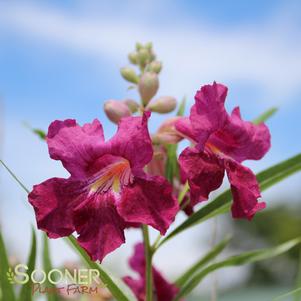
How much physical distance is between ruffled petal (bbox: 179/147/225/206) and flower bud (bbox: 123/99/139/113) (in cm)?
24

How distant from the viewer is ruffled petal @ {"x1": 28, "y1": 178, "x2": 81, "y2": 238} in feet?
3.16

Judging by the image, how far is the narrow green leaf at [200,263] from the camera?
4.63 ft

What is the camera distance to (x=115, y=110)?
3.79ft

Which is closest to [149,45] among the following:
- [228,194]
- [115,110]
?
[115,110]

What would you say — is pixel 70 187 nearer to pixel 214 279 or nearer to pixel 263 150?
pixel 263 150

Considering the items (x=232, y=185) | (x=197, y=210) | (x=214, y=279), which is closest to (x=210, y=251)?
(x=214, y=279)

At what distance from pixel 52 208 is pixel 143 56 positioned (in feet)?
1.77

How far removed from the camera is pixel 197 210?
4.00 feet

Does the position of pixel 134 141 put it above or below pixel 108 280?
above

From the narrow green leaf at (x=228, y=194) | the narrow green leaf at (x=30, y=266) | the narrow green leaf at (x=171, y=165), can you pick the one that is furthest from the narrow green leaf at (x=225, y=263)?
the narrow green leaf at (x=30, y=266)

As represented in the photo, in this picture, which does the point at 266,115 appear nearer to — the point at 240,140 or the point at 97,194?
the point at 240,140

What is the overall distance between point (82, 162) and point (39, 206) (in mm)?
105

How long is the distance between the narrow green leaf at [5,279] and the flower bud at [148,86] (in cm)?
42

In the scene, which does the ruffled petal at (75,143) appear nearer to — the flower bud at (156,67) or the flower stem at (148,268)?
the flower stem at (148,268)
